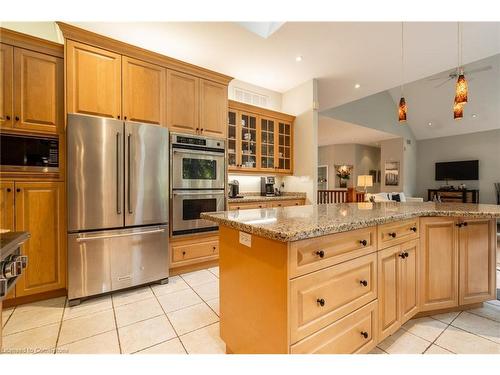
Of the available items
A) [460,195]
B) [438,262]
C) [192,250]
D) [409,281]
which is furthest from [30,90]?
[460,195]

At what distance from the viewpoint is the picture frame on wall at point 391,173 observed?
28.2 ft

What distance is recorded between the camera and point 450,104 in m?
7.14

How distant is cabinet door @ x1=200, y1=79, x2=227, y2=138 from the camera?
296 cm

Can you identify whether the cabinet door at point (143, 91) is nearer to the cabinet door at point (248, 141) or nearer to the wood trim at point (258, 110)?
the wood trim at point (258, 110)

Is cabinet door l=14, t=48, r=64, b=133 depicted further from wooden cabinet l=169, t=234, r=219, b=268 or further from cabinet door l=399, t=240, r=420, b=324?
cabinet door l=399, t=240, r=420, b=324

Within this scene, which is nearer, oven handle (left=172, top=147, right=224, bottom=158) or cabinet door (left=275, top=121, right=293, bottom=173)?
oven handle (left=172, top=147, right=224, bottom=158)

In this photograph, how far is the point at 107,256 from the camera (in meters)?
2.24

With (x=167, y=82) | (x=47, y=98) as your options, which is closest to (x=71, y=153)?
(x=47, y=98)

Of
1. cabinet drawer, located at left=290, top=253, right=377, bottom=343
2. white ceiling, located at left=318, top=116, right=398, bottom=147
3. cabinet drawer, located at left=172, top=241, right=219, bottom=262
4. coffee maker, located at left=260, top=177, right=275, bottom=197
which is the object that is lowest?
cabinet drawer, located at left=172, top=241, right=219, bottom=262

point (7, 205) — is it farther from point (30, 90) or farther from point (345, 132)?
point (345, 132)

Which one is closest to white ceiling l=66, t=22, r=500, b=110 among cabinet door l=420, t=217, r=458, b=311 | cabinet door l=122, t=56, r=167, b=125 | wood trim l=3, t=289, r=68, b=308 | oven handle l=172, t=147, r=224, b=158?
cabinet door l=122, t=56, r=167, b=125

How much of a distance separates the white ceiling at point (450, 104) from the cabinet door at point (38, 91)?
8235mm

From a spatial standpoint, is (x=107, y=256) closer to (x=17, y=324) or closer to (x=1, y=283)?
(x=17, y=324)

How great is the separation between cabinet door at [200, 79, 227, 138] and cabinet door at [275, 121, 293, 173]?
139 cm
